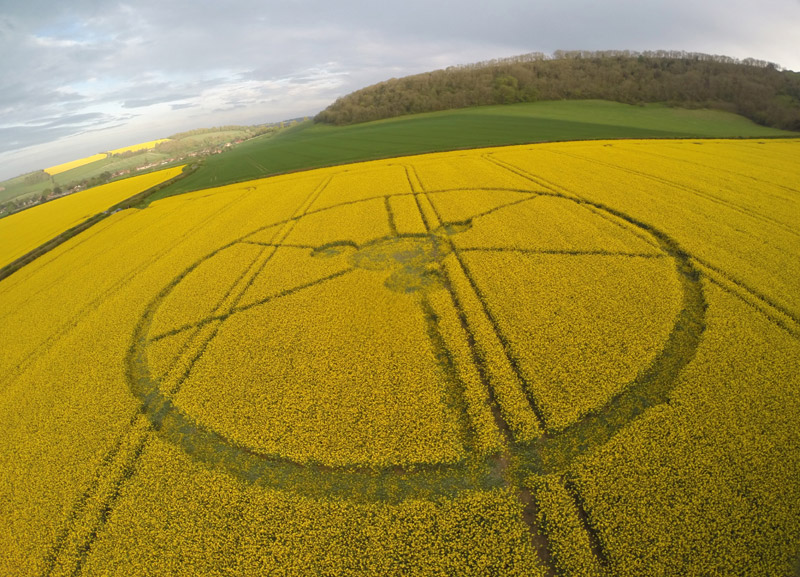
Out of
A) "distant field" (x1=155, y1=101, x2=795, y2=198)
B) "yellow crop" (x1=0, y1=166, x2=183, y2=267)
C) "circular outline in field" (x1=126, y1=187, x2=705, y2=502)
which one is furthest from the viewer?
"distant field" (x1=155, y1=101, x2=795, y2=198)

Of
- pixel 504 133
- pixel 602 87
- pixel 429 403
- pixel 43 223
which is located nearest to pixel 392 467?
pixel 429 403

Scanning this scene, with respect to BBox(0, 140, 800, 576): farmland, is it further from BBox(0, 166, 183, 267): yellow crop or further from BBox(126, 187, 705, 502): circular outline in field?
BBox(0, 166, 183, 267): yellow crop

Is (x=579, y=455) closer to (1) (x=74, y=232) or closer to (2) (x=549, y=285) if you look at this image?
(2) (x=549, y=285)

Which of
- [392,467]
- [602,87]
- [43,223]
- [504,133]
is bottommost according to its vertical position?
[392,467]

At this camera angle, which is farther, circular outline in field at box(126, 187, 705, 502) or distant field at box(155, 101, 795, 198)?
distant field at box(155, 101, 795, 198)

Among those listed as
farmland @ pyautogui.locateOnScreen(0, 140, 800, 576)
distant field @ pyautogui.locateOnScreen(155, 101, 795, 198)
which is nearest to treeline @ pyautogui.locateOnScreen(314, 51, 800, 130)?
distant field @ pyautogui.locateOnScreen(155, 101, 795, 198)

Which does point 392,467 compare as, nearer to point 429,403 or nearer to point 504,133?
point 429,403

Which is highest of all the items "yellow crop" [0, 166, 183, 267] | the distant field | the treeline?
the treeline
